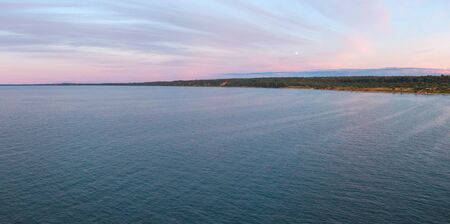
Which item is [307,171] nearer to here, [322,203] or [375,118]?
[322,203]

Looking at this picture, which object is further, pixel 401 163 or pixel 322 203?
pixel 401 163

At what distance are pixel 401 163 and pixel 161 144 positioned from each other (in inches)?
1722

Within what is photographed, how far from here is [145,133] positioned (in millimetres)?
80250

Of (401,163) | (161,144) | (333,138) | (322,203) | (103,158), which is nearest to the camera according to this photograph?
(322,203)

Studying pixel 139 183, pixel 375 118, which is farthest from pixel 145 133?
pixel 375 118

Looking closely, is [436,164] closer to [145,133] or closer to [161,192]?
[161,192]

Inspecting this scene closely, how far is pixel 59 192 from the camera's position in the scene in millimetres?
41312

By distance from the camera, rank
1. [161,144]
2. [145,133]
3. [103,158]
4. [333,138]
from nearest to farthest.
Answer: [103,158] → [161,144] → [333,138] → [145,133]

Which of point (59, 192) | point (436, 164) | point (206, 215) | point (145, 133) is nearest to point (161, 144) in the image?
point (145, 133)

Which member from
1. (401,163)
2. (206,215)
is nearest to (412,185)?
(401,163)

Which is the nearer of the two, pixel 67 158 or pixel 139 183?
pixel 139 183

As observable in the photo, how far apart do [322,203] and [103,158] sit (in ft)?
121

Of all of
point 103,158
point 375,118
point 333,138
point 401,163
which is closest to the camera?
point 401,163

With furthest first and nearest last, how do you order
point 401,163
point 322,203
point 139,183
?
point 401,163, point 139,183, point 322,203
